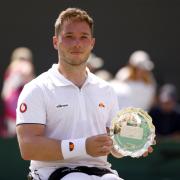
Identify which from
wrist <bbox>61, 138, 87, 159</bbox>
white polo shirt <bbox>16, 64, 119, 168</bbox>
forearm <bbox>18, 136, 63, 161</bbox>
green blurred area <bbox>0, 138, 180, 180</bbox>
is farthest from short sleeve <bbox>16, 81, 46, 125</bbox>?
green blurred area <bbox>0, 138, 180, 180</bbox>

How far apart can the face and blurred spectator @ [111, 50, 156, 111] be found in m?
4.39

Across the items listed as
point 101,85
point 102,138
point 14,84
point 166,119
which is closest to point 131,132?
point 102,138

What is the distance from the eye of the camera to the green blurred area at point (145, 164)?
9820 millimetres

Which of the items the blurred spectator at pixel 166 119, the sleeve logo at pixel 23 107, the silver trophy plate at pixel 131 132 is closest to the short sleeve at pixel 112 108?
the silver trophy plate at pixel 131 132

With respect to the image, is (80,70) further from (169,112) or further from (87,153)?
(169,112)

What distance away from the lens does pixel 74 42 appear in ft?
17.7

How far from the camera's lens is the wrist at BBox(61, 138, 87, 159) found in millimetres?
5176

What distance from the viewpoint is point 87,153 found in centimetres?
518

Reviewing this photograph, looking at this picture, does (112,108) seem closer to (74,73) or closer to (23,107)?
(74,73)

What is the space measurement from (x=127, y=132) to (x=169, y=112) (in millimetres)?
5167

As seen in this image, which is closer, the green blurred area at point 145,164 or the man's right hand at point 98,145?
the man's right hand at point 98,145

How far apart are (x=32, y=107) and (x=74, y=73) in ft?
1.52

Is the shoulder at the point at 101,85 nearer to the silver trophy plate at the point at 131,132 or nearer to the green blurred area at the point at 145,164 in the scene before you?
the silver trophy plate at the point at 131,132

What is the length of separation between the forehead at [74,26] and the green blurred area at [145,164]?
14.9 feet
